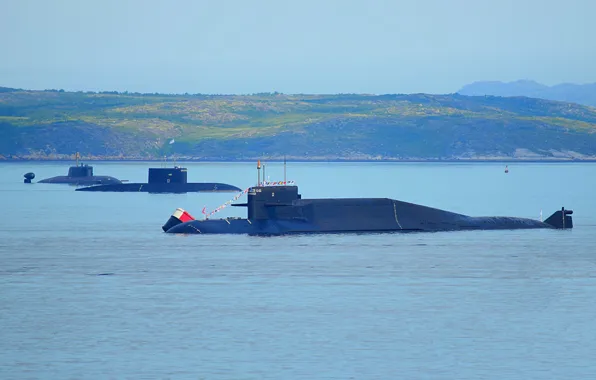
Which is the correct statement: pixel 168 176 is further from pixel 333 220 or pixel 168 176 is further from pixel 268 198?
pixel 268 198

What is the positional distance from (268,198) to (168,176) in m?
82.7

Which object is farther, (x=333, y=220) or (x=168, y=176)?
(x=168, y=176)

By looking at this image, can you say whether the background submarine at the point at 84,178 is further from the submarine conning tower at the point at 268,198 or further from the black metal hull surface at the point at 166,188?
the submarine conning tower at the point at 268,198

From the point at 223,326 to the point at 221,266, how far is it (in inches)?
688

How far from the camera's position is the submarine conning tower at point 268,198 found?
7225 cm

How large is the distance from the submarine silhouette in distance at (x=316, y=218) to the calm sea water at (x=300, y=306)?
127 centimetres

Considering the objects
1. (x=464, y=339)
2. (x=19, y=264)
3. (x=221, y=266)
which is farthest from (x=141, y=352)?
(x=19, y=264)

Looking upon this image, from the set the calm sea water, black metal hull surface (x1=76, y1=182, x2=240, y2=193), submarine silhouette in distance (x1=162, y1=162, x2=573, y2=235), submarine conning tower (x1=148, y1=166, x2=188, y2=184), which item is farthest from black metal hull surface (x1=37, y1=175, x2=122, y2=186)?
submarine silhouette in distance (x1=162, y1=162, x2=573, y2=235)

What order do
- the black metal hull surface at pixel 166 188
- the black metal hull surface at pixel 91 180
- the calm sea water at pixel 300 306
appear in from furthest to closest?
the black metal hull surface at pixel 91 180, the black metal hull surface at pixel 166 188, the calm sea water at pixel 300 306

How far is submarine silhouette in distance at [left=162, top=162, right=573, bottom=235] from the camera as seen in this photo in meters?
72.9

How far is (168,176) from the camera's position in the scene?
15400 centimetres

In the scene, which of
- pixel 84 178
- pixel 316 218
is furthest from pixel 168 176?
pixel 316 218

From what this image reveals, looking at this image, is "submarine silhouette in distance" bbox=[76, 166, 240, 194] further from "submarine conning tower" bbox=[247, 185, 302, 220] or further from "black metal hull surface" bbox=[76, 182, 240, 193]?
"submarine conning tower" bbox=[247, 185, 302, 220]

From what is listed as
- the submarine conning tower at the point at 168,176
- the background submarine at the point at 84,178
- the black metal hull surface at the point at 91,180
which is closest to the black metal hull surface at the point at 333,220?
the submarine conning tower at the point at 168,176
